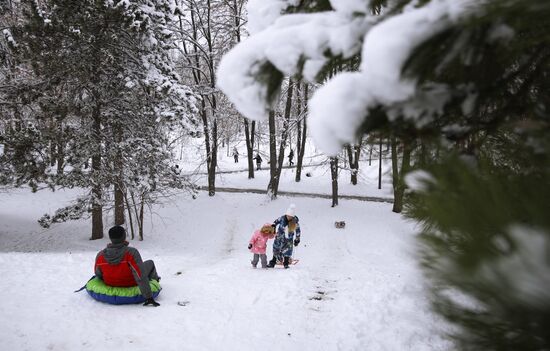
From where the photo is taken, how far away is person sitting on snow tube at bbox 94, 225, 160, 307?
524cm

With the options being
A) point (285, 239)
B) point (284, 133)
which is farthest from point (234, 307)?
point (284, 133)

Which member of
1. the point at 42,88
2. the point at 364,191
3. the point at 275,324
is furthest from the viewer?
the point at 364,191

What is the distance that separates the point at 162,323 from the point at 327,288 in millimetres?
3405

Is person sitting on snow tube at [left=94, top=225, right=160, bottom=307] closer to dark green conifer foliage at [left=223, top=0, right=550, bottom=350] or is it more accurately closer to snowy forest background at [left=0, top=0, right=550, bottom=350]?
snowy forest background at [left=0, top=0, right=550, bottom=350]

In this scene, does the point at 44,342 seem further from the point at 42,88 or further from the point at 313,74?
the point at 42,88

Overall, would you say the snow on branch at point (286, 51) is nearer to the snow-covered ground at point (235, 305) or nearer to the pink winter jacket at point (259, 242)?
the snow-covered ground at point (235, 305)

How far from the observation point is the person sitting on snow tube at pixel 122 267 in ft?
17.2

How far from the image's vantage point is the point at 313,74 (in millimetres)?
1282

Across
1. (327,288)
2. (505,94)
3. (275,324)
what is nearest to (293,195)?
(327,288)

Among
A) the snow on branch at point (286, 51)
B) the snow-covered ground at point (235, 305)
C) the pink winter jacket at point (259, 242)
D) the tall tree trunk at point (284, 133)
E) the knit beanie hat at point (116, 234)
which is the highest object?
the tall tree trunk at point (284, 133)

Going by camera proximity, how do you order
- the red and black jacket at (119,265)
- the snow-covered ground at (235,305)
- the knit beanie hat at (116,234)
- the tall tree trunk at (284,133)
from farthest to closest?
the tall tree trunk at (284,133) → the red and black jacket at (119,265) → the knit beanie hat at (116,234) → the snow-covered ground at (235,305)

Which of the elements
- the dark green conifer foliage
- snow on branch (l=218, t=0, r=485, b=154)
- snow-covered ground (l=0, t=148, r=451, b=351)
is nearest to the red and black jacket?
snow-covered ground (l=0, t=148, r=451, b=351)

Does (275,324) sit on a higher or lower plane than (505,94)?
lower

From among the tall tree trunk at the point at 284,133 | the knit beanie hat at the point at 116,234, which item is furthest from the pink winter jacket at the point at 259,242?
the tall tree trunk at the point at 284,133
